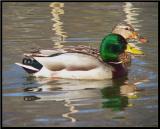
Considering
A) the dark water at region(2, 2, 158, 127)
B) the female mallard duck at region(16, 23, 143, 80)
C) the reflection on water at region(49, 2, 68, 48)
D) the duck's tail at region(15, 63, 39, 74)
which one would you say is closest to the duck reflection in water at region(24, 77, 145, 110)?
A: the dark water at region(2, 2, 158, 127)

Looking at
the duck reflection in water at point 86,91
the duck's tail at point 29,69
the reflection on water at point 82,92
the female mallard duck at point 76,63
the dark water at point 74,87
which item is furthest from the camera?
the duck's tail at point 29,69

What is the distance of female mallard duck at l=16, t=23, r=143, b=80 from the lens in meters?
10.5

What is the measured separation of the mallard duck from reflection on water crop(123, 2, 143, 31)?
172 inches

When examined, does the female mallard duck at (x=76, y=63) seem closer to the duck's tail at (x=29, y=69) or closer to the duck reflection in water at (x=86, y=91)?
the duck's tail at (x=29, y=69)

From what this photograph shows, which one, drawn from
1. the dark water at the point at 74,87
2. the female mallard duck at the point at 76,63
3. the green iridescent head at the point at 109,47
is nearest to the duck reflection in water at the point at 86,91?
the dark water at the point at 74,87

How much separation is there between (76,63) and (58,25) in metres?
5.87

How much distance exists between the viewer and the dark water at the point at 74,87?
824 cm

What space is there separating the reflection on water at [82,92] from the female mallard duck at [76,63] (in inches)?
6.1

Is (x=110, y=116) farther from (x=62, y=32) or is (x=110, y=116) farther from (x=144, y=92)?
(x=62, y=32)

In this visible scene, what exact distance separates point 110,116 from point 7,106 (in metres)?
1.49

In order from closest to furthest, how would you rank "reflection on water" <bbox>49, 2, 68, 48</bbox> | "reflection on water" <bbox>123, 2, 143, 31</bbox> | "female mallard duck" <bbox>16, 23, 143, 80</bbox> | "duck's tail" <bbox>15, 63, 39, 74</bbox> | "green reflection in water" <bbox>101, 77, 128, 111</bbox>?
"green reflection in water" <bbox>101, 77, 128, 111</bbox> < "female mallard duck" <bbox>16, 23, 143, 80</bbox> < "duck's tail" <bbox>15, 63, 39, 74</bbox> < "reflection on water" <bbox>49, 2, 68, 48</bbox> < "reflection on water" <bbox>123, 2, 143, 31</bbox>

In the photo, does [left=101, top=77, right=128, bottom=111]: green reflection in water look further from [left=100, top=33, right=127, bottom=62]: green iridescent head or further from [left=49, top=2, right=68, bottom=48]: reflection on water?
[left=49, top=2, right=68, bottom=48]: reflection on water

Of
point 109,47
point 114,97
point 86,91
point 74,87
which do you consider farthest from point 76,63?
point 114,97

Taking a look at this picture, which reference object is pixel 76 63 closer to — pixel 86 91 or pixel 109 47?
pixel 109 47
